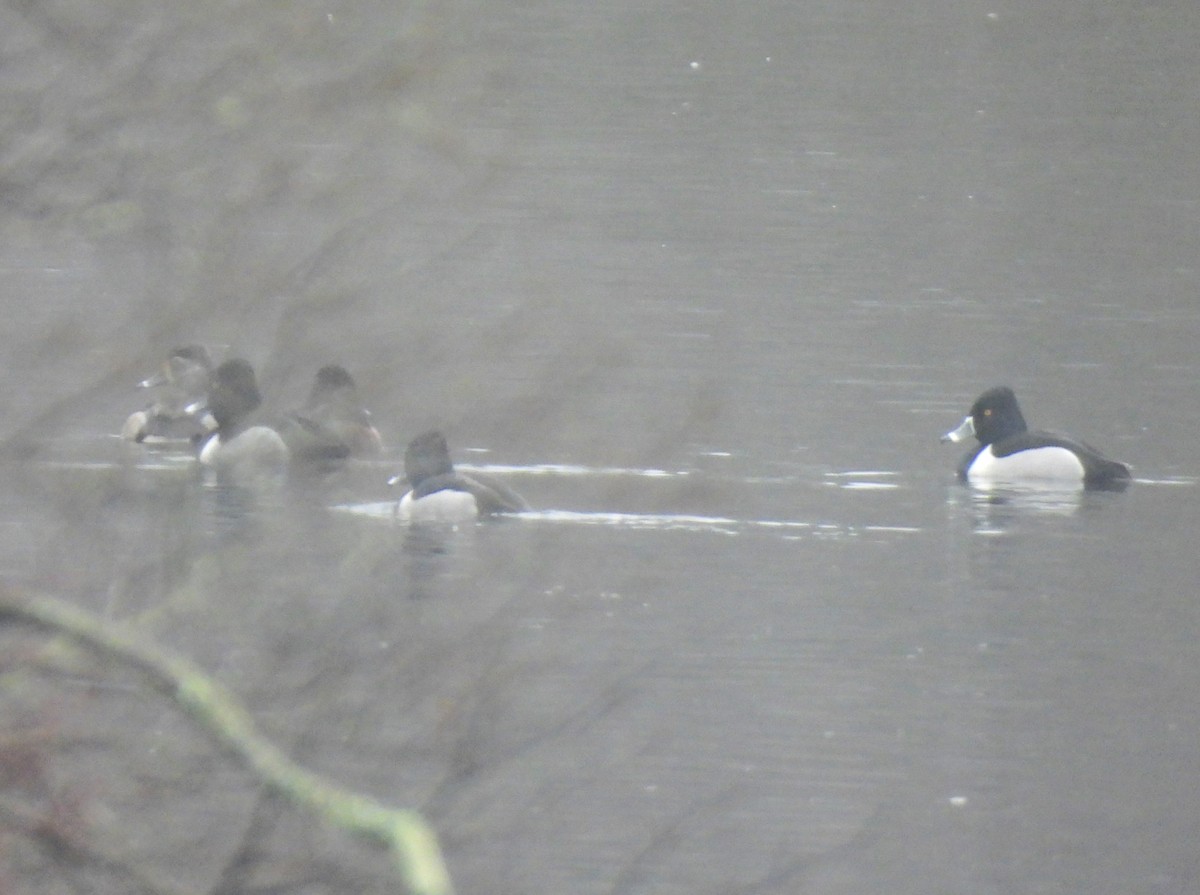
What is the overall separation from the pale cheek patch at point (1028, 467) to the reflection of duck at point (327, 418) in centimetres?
1088

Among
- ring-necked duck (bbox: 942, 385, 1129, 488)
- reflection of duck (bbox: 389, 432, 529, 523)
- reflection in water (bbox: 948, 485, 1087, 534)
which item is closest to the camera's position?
reflection of duck (bbox: 389, 432, 529, 523)

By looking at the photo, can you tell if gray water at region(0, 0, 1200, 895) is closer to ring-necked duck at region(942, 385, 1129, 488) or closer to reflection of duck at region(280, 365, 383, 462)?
reflection of duck at region(280, 365, 383, 462)

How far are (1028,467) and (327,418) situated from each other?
12.0 m

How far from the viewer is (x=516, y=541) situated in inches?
245

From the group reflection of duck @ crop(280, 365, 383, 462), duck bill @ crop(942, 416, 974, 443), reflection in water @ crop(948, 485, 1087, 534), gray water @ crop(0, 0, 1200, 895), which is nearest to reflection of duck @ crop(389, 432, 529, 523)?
gray water @ crop(0, 0, 1200, 895)

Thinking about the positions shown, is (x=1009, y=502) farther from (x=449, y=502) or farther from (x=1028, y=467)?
(x=449, y=502)

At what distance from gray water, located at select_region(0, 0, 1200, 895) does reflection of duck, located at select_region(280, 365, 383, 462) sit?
49 millimetres

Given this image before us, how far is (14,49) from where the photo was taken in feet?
12.3

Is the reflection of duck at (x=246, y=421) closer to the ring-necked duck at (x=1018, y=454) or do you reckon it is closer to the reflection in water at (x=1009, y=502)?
the reflection in water at (x=1009, y=502)

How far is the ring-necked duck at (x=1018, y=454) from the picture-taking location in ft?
48.7

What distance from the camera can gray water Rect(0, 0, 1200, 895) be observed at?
3.67 metres

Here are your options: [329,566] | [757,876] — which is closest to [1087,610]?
[757,876]

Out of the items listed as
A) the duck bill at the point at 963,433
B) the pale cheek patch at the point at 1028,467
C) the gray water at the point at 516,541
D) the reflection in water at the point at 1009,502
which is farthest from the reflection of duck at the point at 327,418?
the duck bill at the point at 963,433

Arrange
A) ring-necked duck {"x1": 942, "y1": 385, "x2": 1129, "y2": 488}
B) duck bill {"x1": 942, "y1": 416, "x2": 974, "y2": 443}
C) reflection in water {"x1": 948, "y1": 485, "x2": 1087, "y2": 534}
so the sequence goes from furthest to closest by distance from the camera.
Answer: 1. duck bill {"x1": 942, "y1": 416, "x2": 974, "y2": 443}
2. ring-necked duck {"x1": 942, "y1": 385, "x2": 1129, "y2": 488}
3. reflection in water {"x1": 948, "y1": 485, "x2": 1087, "y2": 534}
